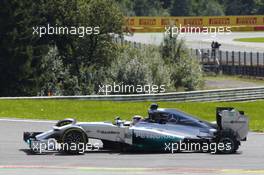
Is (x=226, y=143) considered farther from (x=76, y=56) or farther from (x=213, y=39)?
(x=213, y=39)

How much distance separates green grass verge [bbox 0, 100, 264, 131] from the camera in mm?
25720

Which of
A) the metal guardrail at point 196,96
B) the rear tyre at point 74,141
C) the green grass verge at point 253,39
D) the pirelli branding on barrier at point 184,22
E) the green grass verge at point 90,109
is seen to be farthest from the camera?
the pirelli branding on barrier at point 184,22

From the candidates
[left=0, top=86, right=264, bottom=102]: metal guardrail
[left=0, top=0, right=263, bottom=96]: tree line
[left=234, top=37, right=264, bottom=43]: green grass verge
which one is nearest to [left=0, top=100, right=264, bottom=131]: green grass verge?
[left=0, top=86, right=264, bottom=102]: metal guardrail

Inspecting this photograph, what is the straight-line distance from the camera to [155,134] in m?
17.6

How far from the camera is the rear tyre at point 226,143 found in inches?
705

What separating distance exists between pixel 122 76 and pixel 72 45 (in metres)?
5.84

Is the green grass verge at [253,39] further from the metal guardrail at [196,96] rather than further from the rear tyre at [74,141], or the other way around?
the rear tyre at [74,141]

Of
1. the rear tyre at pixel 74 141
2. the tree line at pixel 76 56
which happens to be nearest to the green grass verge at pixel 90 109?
the tree line at pixel 76 56

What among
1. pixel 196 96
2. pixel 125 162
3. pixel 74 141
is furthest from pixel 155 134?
pixel 196 96

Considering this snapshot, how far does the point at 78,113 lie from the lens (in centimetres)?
2667

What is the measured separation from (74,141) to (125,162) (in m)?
1.64

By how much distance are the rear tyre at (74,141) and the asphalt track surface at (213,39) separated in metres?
37.4

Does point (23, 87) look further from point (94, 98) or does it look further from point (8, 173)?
point (8, 173)

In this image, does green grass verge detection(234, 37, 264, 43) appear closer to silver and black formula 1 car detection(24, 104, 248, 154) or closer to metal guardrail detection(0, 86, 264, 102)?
metal guardrail detection(0, 86, 264, 102)
